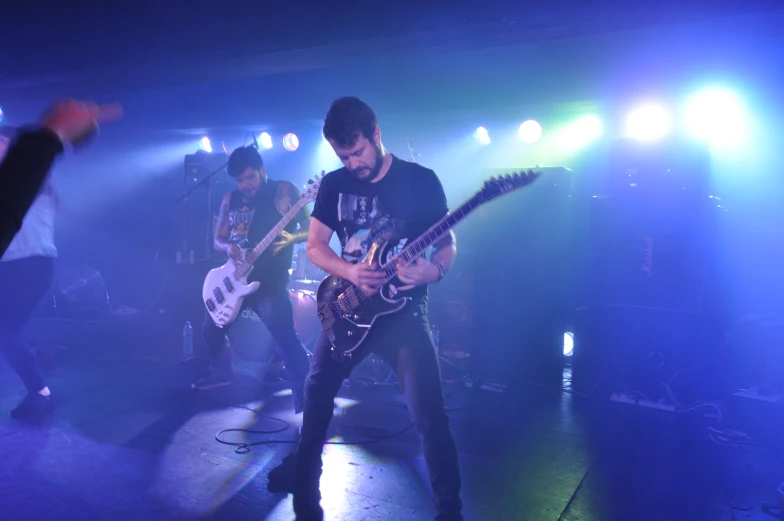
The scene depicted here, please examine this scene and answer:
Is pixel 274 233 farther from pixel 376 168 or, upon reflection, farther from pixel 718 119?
pixel 718 119

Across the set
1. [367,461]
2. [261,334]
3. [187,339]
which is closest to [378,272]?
[367,461]

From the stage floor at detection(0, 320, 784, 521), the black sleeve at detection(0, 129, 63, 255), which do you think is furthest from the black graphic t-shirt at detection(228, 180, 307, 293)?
the black sleeve at detection(0, 129, 63, 255)

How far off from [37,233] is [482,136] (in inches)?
292

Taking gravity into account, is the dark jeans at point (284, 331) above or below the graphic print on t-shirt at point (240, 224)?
below

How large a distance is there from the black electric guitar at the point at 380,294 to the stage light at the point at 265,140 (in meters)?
8.86

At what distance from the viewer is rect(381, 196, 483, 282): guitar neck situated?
265cm

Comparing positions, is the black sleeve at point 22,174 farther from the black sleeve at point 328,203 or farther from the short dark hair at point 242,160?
the short dark hair at point 242,160

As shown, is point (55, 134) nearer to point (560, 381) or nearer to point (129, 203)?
point (560, 381)

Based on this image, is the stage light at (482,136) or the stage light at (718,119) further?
the stage light at (482,136)

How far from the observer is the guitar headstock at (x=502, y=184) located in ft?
8.82

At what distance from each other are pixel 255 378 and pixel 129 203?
651cm

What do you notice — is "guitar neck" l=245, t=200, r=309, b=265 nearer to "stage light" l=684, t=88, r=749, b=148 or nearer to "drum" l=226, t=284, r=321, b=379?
"drum" l=226, t=284, r=321, b=379


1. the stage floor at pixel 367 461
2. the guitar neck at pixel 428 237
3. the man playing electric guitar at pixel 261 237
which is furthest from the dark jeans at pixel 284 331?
the guitar neck at pixel 428 237

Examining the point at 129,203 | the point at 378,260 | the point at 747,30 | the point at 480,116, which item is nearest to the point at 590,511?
the point at 378,260
